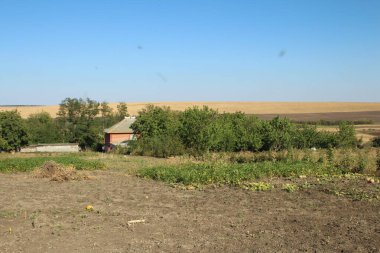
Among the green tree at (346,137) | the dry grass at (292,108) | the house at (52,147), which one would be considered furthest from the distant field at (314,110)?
the green tree at (346,137)

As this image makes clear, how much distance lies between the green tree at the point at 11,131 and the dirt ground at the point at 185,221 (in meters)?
41.8

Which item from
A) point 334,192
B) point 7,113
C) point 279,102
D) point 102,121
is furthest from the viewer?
point 279,102

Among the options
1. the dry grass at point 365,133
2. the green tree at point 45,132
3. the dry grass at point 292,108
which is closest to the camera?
the dry grass at point 365,133

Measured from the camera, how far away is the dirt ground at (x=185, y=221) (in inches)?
271

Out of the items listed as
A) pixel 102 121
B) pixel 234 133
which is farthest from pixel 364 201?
pixel 102 121

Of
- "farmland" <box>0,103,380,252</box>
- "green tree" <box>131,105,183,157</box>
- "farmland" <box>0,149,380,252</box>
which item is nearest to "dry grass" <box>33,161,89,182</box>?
"farmland" <box>0,103,380,252</box>

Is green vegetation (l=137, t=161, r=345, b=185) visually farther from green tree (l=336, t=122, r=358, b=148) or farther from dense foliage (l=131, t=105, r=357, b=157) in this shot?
green tree (l=336, t=122, r=358, b=148)

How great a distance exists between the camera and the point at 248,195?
11727 mm

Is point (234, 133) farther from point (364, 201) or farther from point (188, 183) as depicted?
point (364, 201)

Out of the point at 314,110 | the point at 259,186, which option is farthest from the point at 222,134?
the point at 314,110

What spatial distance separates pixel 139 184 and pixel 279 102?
92.5 metres

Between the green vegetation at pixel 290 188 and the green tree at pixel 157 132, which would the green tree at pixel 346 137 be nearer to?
the green tree at pixel 157 132

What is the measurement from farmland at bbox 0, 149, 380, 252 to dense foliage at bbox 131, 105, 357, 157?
13.8 m

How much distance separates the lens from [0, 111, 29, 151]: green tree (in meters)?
51.3
